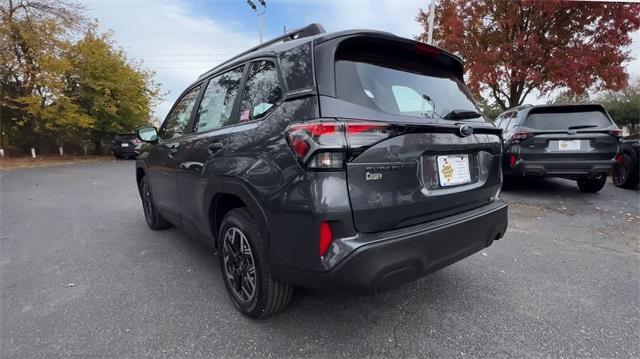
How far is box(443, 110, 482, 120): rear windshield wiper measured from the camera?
2.08m

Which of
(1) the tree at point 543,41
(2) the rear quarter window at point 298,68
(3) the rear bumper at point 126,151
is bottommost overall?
(2) the rear quarter window at point 298,68

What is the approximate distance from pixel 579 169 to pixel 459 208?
4588 mm

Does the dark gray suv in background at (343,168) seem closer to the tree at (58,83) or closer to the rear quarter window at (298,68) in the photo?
the rear quarter window at (298,68)

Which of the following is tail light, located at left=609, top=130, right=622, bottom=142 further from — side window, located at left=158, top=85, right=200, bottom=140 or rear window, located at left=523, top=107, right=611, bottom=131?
side window, located at left=158, top=85, right=200, bottom=140

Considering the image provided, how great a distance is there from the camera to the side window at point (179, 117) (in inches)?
124

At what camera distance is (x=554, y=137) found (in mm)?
5328

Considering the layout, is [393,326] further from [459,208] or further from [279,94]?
[279,94]

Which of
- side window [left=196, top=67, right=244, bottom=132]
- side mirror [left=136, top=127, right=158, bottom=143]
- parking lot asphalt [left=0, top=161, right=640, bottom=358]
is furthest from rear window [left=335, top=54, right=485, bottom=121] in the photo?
side mirror [left=136, top=127, right=158, bottom=143]

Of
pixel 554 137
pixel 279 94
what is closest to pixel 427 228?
pixel 279 94

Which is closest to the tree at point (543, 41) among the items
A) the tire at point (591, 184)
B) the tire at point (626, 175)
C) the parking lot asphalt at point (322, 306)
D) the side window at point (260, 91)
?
the tire at point (626, 175)

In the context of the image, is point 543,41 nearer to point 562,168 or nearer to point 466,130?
point 562,168

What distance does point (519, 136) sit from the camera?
5535 mm

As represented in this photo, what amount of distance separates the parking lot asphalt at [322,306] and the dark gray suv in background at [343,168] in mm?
336

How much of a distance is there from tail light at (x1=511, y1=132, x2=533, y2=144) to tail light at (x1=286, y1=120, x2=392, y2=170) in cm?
497
